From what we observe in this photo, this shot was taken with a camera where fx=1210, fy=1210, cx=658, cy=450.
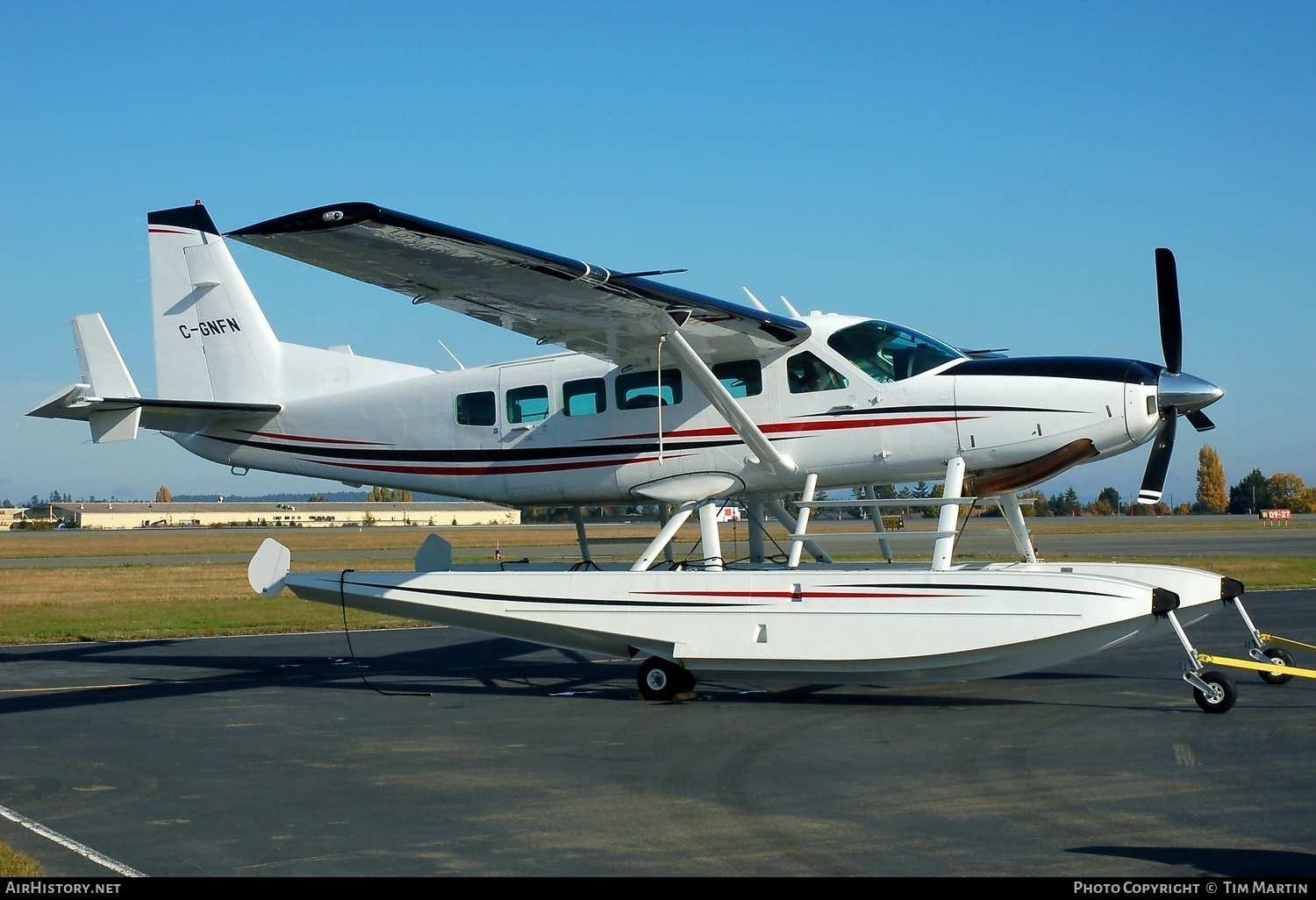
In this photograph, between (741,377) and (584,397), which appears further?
(584,397)

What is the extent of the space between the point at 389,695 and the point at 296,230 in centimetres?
577

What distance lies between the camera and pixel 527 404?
14.2 m

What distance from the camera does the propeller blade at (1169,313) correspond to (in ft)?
38.9

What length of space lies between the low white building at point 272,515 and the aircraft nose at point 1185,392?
92.4 metres

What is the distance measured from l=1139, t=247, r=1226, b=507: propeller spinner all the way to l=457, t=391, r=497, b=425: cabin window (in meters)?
7.21

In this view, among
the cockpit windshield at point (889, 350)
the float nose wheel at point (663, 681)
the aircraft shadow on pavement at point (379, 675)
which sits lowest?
the aircraft shadow on pavement at point (379, 675)

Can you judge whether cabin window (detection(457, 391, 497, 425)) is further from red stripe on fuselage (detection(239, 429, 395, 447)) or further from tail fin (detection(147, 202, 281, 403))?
tail fin (detection(147, 202, 281, 403))

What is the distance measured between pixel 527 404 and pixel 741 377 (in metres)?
2.64

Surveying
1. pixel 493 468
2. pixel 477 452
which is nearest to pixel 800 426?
pixel 493 468

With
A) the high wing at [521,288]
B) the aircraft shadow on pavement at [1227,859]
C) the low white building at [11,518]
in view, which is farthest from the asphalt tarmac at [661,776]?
the low white building at [11,518]

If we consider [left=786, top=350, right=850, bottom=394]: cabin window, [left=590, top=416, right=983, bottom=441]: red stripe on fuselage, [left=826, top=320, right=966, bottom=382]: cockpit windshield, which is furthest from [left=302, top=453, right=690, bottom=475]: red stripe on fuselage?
[left=826, top=320, right=966, bottom=382]: cockpit windshield

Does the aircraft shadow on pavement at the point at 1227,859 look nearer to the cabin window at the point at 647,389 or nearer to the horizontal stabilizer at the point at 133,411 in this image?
the cabin window at the point at 647,389

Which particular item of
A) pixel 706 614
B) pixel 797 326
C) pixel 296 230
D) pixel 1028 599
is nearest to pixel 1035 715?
pixel 1028 599

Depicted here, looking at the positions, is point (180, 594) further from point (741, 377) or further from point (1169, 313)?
point (1169, 313)
